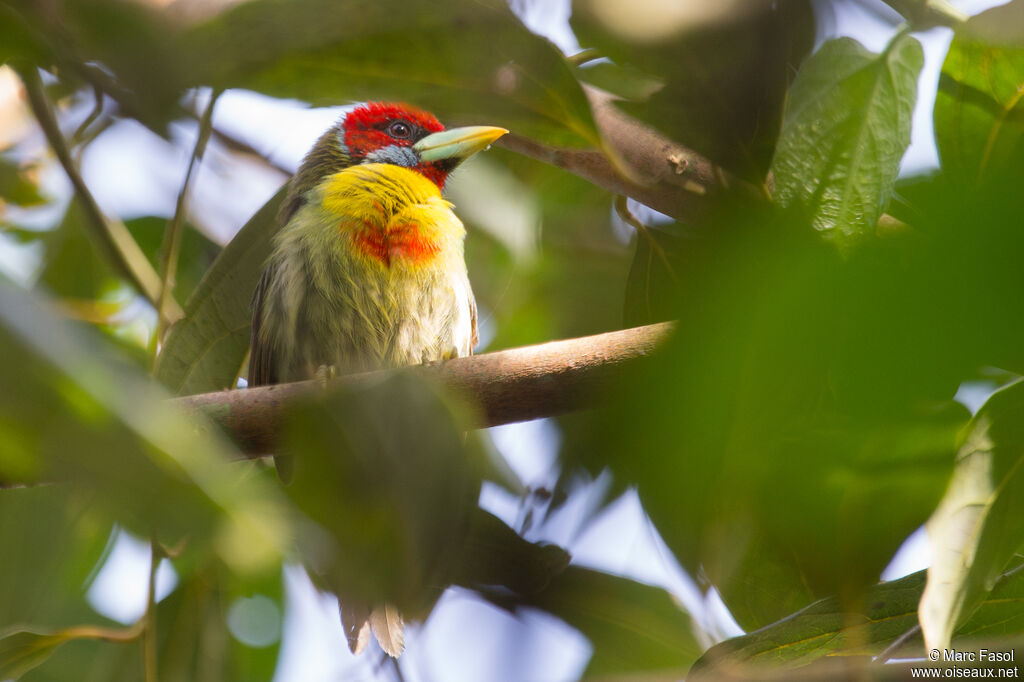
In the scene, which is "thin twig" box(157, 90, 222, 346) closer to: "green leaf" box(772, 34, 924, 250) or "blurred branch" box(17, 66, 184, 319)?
"blurred branch" box(17, 66, 184, 319)

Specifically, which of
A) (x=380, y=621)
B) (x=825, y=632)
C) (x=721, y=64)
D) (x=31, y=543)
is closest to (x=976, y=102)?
(x=721, y=64)

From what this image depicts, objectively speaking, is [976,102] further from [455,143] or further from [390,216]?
[455,143]

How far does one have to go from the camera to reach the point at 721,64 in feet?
3.58

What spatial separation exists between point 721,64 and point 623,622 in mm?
1214

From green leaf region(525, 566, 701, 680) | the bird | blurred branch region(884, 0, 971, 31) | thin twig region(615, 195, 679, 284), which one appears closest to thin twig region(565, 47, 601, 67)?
thin twig region(615, 195, 679, 284)

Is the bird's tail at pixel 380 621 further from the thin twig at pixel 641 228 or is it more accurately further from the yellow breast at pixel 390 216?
the yellow breast at pixel 390 216

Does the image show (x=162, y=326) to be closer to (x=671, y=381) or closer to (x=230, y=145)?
(x=230, y=145)

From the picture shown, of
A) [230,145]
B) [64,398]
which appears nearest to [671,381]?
[64,398]

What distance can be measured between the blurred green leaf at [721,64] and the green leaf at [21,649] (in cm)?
155

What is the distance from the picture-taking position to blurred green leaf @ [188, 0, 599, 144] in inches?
40.2

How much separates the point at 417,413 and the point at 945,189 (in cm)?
52

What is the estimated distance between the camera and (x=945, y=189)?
51 cm

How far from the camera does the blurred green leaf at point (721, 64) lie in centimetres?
97

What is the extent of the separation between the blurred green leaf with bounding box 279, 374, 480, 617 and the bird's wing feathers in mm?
2451
